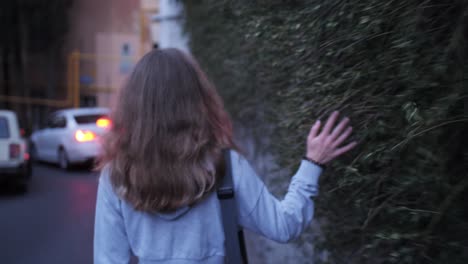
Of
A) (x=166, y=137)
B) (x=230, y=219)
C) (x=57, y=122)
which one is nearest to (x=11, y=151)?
(x=57, y=122)

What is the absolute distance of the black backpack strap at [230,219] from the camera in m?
1.73

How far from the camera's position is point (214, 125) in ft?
6.02

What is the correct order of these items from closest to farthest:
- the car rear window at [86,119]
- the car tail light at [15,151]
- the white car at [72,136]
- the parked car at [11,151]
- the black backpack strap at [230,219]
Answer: the black backpack strap at [230,219], the parked car at [11,151], the car tail light at [15,151], the white car at [72,136], the car rear window at [86,119]

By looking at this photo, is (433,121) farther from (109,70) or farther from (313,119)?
(109,70)

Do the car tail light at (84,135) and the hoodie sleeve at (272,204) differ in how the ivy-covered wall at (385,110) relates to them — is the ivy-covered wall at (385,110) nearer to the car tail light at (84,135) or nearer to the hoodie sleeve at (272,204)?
the hoodie sleeve at (272,204)

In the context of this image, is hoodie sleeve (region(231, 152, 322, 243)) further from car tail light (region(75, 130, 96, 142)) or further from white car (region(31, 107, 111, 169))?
car tail light (region(75, 130, 96, 142))

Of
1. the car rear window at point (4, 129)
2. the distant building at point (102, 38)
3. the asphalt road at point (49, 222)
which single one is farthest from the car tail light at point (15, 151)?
the distant building at point (102, 38)

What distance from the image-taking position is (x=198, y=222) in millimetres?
1755

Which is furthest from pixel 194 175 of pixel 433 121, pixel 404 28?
A: pixel 404 28

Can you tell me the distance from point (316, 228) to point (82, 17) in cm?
2864

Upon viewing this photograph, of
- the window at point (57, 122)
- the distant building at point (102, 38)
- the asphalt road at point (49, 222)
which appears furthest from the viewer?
the distant building at point (102, 38)

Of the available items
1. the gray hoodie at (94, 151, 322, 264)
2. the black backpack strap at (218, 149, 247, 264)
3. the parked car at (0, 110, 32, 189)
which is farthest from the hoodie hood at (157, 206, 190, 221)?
the parked car at (0, 110, 32, 189)

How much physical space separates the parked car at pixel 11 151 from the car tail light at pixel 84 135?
268cm

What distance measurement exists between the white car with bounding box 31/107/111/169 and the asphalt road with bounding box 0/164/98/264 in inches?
39.9
